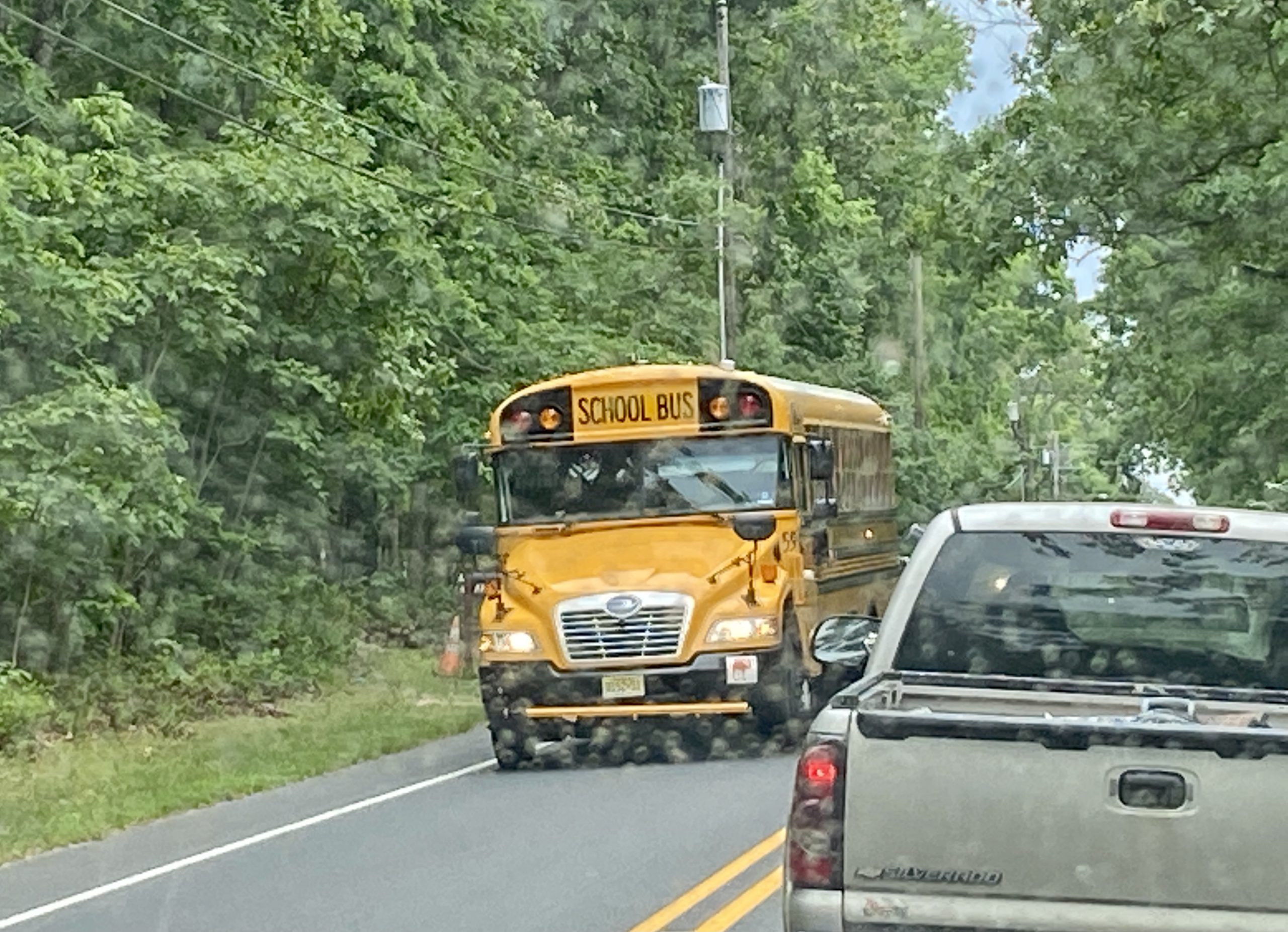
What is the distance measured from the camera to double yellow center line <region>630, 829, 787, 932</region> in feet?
32.2

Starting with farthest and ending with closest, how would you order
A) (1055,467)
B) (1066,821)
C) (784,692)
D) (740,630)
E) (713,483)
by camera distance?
(1055,467) < (713,483) < (784,692) < (740,630) < (1066,821)

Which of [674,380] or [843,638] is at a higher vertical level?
[674,380]

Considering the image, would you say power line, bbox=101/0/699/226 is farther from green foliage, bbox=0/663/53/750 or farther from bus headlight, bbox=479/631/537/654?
bus headlight, bbox=479/631/537/654

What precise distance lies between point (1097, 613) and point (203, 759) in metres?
11.8

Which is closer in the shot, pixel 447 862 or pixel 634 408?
pixel 447 862

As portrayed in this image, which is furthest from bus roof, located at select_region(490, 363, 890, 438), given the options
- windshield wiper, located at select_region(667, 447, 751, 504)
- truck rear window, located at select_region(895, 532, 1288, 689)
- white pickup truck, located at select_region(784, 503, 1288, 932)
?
white pickup truck, located at select_region(784, 503, 1288, 932)

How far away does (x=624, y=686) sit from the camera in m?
16.5

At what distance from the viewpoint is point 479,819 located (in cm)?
1362

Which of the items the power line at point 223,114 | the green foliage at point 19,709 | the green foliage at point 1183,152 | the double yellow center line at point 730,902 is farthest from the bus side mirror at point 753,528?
the power line at point 223,114

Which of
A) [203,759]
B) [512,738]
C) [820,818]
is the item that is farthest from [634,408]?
[820,818]

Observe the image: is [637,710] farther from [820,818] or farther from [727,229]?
[727,229]

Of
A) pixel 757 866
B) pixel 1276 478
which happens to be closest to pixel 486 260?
pixel 1276 478

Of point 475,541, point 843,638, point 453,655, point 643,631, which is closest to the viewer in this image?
point 843,638

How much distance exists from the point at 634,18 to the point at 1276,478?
18.4m
